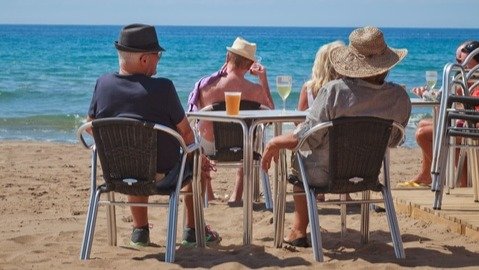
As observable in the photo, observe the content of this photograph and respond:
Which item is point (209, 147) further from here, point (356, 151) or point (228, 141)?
point (356, 151)

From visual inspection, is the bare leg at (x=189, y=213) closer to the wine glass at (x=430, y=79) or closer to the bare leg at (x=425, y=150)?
the wine glass at (x=430, y=79)

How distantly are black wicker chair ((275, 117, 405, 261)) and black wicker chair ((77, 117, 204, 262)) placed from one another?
62 cm

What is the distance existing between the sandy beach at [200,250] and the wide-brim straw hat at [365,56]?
917mm

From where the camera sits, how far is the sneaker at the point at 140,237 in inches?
228

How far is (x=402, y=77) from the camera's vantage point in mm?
29047

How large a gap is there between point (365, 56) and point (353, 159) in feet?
1.64

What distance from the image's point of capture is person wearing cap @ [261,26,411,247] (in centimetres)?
514

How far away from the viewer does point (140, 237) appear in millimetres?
5789

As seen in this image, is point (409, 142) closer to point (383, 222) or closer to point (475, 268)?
point (383, 222)

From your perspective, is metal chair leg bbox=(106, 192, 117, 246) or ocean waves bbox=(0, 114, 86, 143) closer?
metal chair leg bbox=(106, 192, 117, 246)

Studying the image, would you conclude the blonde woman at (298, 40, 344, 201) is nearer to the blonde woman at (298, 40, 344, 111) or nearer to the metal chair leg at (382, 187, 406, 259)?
the blonde woman at (298, 40, 344, 111)

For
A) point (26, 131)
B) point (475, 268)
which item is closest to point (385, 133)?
point (475, 268)

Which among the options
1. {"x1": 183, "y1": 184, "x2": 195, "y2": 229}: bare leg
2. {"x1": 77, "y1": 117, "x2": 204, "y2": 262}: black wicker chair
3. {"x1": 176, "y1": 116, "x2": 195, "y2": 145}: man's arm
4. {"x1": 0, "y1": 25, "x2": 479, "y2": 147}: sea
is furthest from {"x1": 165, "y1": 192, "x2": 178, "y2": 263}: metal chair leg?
{"x1": 0, "y1": 25, "x2": 479, "y2": 147}: sea

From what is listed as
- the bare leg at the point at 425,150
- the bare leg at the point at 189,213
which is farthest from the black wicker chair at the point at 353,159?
the bare leg at the point at 425,150
